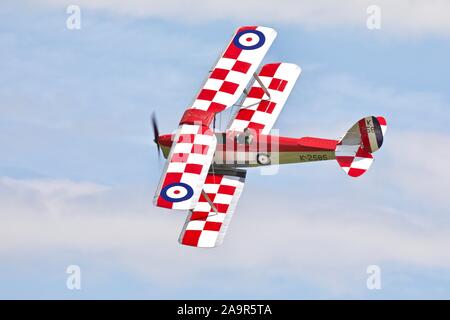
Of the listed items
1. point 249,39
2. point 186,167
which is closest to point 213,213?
point 186,167

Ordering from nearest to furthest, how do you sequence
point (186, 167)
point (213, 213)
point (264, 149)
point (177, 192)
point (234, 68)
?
point (177, 192), point (186, 167), point (213, 213), point (264, 149), point (234, 68)

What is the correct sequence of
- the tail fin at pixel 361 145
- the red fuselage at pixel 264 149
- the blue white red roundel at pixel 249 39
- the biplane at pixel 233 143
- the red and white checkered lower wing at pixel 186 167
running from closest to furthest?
the red and white checkered lower wing at pixel 186 167 → the biplane at pixel 233 143 → the tail fin at pixel 361 145 → the red fuselage at pixel 264 149 → the blue white red roundel at pixel 249 39

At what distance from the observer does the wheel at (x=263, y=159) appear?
31.1 metres

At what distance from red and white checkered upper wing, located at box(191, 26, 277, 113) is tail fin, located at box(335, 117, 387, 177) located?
2.57 meters

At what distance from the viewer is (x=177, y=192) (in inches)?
1131

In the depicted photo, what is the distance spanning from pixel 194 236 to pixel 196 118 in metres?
2.53

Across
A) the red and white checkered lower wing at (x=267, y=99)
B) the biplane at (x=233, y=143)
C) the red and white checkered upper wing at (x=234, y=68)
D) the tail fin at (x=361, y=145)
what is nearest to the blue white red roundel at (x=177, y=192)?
the biplane at (x=233, y=143)

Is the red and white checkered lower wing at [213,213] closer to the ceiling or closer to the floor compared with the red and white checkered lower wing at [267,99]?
closer to the floor

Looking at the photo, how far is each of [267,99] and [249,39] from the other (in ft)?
4.73

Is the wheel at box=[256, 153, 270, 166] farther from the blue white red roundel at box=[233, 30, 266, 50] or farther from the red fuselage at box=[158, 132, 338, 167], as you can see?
the blue white red roundel at box=[233, 30, 266, 50]

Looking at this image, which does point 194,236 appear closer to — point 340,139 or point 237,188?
point 237,188

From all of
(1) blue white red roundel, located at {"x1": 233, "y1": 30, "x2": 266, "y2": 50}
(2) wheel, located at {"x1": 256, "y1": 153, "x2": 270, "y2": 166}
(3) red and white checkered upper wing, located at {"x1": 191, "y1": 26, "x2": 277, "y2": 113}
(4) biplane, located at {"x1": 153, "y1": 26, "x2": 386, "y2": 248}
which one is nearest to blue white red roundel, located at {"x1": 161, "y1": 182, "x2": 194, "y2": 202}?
(4) biplane, located at {"x1": 153, "y1": 26, "x2": 386, "y2": 248}

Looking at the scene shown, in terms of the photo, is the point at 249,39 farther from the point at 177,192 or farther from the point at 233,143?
the point at 177,192

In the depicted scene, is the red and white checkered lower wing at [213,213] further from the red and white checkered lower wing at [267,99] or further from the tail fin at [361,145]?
the tail fin at [361,145]
